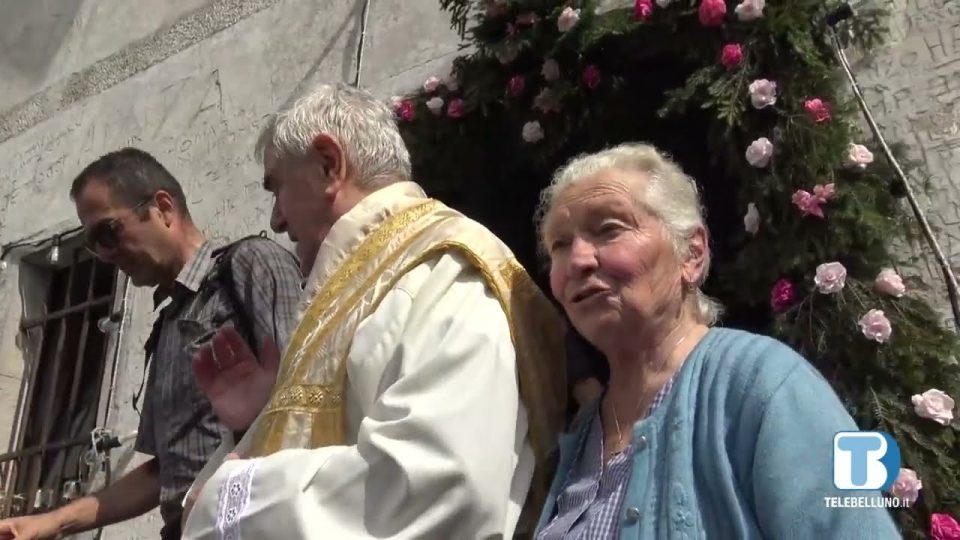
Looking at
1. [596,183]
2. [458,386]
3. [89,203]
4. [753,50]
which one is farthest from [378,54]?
[458,386]

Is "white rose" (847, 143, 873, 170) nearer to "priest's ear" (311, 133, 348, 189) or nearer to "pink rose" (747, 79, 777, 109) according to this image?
"pink rose" (747, 79, 777, 109)

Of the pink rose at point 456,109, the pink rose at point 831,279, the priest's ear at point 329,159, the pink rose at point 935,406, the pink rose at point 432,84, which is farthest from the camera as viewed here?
the pink rose at point 432,84

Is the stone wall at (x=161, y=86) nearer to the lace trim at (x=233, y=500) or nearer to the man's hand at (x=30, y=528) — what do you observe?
the man's hand at (x=30, y=528)

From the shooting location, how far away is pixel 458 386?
4.78 feet

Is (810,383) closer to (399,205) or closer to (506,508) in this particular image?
(506,508)

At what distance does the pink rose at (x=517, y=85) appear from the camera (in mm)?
2879

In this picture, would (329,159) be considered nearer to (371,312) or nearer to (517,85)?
(371,312)

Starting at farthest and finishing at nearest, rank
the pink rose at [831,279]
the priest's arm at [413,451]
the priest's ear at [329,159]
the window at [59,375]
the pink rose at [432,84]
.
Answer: the window at [59,375] → the pink rose at [432,84] → the pink rose at [831,279] → the priest's ear at [329,159] → the priest's arm at [413,451]

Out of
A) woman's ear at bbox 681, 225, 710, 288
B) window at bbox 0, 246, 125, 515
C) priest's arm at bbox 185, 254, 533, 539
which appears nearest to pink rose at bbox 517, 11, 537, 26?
woman's ear at bbox 681, 225, 710, 288

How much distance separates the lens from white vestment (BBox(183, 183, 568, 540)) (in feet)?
4.61

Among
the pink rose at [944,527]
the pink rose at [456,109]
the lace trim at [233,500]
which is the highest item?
the pink rose at [456,109]

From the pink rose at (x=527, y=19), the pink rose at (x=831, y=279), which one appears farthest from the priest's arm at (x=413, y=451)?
the pink rose at (x=527, y=19)

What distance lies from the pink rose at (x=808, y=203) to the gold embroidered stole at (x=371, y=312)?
2.42 ft

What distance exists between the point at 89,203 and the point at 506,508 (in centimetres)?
170
